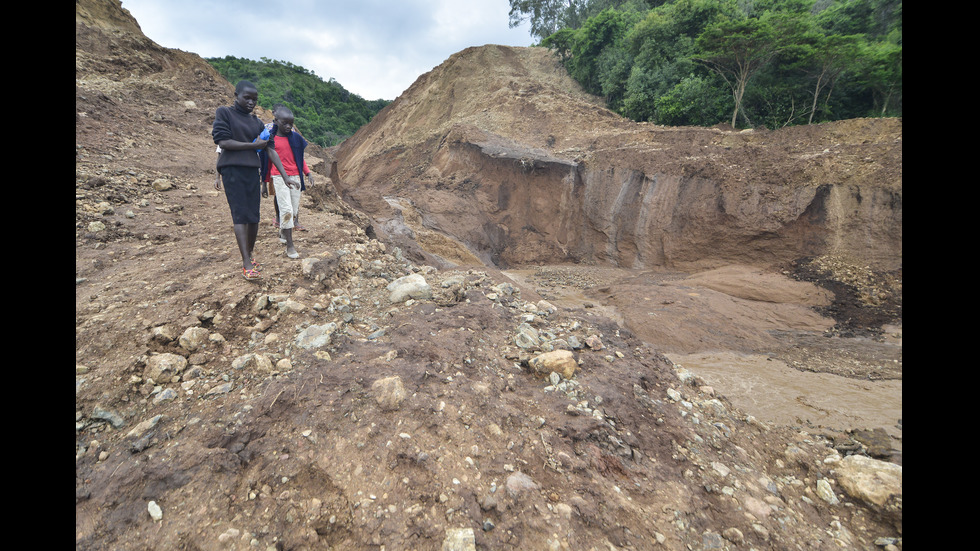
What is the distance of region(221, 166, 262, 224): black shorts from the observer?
2887mm

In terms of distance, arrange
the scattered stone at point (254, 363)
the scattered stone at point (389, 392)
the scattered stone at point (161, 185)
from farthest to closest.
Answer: the scattered stone at point (161, 185)
the scattered stone at point (254, 363)
the scattered stone at point (389, 392)

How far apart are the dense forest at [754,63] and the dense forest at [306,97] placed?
2169 cm

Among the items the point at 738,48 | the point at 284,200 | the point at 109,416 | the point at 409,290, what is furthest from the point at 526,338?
the point at 738,48

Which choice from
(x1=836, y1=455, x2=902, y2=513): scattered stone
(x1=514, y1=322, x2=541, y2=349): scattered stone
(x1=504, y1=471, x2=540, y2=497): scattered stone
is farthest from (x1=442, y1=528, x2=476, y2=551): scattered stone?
(x1=836, y1=455, x2=902, y2=513): scattered stone

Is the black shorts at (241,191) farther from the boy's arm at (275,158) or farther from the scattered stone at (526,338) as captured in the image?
the scattered stone at (526,338)

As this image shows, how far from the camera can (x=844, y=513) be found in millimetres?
1908

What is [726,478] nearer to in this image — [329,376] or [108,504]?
[329,376]

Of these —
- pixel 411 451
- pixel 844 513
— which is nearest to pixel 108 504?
pixel 411 451

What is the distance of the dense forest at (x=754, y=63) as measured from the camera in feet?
34.5

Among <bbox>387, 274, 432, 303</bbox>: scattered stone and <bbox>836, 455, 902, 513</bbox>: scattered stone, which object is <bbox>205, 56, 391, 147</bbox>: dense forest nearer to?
<bbox>387, 274, 432, 303</bbox>: scattered stone

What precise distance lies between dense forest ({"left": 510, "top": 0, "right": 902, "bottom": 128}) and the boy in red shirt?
39.3 feet

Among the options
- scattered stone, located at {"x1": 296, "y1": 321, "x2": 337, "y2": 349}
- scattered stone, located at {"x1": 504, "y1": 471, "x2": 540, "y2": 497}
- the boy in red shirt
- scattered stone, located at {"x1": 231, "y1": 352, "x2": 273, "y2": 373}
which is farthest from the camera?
the boy in red shirt

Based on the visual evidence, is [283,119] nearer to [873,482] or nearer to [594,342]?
[594,342]

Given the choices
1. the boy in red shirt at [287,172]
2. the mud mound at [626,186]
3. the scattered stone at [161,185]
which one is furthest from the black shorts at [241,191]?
the mud mound at [626,186]
